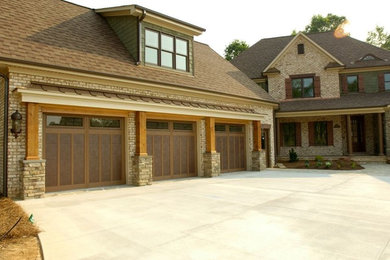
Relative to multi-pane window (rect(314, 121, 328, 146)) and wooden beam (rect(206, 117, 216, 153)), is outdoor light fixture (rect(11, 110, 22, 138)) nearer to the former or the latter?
wooden beam (rect(206, 117, 216, 153))

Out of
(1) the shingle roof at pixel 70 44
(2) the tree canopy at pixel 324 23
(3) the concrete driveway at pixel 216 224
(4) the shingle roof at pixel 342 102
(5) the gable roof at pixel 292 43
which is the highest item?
(2) the tree canopy at pixel 324 23

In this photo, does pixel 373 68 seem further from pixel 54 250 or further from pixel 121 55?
pixel 54 250

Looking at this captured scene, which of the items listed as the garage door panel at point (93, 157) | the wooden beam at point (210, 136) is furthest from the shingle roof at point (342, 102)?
the garage door panel at point (93, 157)

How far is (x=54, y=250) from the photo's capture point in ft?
14.7

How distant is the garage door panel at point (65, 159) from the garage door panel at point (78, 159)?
0.52ft

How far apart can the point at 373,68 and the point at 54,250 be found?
77.8ft

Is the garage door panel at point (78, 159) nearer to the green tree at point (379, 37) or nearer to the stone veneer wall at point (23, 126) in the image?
the stone veneer wall at point (23, 126)

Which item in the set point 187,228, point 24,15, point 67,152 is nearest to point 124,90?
point 67,152

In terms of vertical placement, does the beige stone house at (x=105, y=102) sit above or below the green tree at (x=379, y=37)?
below

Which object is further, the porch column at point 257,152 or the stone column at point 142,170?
the porch column at point 257,152

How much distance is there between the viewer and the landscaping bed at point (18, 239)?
4.43 meters

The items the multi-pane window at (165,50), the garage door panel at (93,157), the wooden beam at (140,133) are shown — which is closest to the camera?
the garage door panel at (93,157)

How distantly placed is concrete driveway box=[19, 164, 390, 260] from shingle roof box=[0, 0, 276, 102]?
4.63m

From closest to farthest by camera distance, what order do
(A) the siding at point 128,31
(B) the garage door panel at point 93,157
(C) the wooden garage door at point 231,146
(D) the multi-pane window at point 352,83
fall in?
(B) the garage door panel at point 93,157, (A) the siding at point 128,31, (C) the wooden garage door at point 231,146, (D) the multi-pane window at point 352,83
